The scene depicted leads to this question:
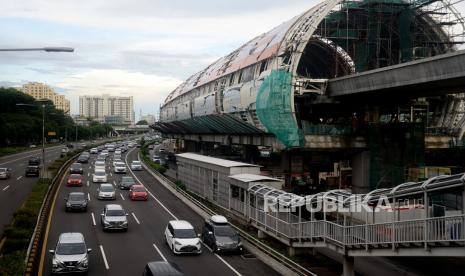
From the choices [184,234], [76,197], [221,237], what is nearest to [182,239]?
[184,234]

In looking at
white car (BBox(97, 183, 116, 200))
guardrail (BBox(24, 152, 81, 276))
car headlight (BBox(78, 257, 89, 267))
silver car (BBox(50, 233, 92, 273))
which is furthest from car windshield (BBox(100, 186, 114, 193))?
car headlight (BBox(78, 257, 89, 267))

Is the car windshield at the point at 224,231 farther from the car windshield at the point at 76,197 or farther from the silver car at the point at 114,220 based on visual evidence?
the car windshield at the point at 76,197

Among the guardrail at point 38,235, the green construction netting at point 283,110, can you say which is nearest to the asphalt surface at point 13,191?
the guardrail at point 38,235

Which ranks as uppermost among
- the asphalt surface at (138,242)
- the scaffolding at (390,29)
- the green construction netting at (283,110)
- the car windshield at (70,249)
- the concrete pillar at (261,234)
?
the scaffolding at (390,29)

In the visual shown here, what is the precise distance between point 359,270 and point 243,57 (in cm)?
3083

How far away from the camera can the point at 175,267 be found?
59.6ft

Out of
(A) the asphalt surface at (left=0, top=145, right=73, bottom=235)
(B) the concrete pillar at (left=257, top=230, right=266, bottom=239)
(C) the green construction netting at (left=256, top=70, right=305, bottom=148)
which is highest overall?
(C) the green construction netting at (left=256, top=70, right=305, bottom=148)

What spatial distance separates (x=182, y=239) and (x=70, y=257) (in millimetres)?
5484

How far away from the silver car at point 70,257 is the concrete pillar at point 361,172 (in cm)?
2327

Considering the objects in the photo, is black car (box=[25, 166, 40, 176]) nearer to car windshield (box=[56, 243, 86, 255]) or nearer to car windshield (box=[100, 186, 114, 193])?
car windshield (box=[100, 186, 114, 193])

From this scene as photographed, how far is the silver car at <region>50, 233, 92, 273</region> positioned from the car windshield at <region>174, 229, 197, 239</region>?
183 inches

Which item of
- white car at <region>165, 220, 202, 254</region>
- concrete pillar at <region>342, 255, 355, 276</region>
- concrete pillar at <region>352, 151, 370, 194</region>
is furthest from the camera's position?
concrete pillar at <region>352, 151, 370, 194</region>

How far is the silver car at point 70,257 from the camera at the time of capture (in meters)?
20.0

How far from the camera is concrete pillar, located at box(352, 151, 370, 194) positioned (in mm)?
38875
